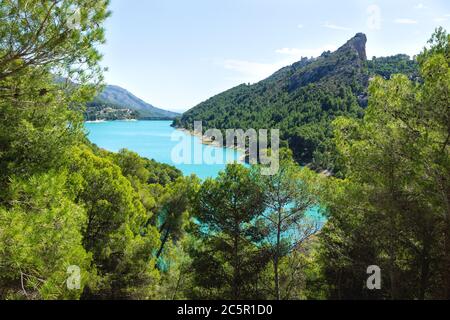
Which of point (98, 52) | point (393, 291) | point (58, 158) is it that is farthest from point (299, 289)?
point (98, 52)

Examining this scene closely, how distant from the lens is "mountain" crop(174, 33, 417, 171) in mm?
66875

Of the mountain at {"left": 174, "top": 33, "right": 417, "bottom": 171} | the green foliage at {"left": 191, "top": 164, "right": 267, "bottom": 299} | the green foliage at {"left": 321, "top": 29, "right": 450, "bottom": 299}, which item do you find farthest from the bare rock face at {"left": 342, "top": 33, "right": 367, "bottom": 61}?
the green foliage at {"left": 191, "top": 164, "right": 267, "bottom": 299}

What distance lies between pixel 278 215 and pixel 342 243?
7.10 feet

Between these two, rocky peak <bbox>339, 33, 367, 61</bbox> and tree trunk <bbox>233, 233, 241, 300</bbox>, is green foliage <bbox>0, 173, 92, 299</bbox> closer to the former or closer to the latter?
tree trunk <bbox>233, 233, 241, 300</bbox>

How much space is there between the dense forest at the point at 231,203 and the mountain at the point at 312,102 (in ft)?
133

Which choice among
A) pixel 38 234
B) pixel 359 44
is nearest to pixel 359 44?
pixel 359 44

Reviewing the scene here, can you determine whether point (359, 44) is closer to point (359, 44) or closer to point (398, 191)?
point (359, 44)

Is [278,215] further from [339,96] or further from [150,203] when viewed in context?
[339,96]

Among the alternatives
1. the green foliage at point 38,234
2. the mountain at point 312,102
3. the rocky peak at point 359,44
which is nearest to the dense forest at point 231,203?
the green foliage at point 38,234

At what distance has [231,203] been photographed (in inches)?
435

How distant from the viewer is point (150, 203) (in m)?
22.4

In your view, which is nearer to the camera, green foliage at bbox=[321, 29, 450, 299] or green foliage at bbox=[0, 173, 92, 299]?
green foliage at bbox=[0, 173, 92, 299]

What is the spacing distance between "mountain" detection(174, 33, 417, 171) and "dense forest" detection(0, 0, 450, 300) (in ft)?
133

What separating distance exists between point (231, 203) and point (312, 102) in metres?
86.2
